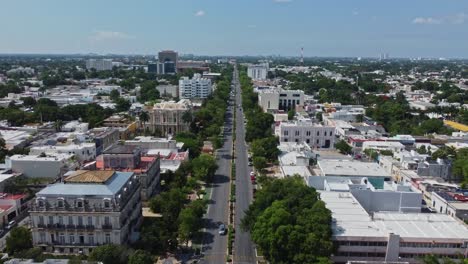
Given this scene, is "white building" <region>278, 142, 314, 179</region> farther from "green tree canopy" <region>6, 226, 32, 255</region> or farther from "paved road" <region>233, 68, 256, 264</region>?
"green tree canopy" <region>6, 226, 32, 255</region>

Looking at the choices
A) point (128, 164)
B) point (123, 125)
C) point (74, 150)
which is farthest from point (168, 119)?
point (128, 164)

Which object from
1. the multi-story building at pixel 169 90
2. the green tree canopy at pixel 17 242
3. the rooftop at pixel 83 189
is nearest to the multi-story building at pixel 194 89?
Answer: the multi-story building at pixel 169 90

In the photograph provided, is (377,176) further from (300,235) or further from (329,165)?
(300,235)

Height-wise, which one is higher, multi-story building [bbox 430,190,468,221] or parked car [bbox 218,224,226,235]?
multi-story building [bbox 430,190,468,221]

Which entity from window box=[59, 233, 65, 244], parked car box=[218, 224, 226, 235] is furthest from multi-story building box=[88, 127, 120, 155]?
parked car box=[218, 224, 226, 235]

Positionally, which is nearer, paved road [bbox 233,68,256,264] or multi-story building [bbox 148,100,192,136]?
paved road [bbox 233,68,256,264]

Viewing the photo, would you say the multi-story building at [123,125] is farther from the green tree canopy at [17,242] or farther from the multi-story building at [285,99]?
the green tree canopy at [17,242]

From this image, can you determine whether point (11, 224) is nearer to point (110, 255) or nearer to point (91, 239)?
point (91, 239)
